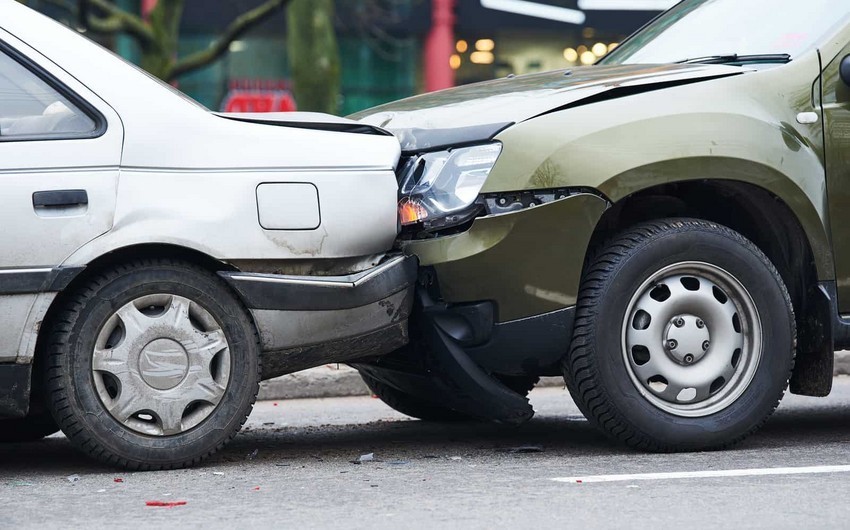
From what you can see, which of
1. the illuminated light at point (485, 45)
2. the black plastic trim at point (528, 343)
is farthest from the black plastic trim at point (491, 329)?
the illuminated light at point (485, 45)

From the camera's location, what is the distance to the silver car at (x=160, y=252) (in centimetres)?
457

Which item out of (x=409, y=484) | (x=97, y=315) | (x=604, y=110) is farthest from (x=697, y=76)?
(x=97, y=315)

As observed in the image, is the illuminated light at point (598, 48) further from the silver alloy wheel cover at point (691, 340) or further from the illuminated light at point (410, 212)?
the illuminated light at point (410, 212)

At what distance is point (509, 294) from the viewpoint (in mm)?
4902

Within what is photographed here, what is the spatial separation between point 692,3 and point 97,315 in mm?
3183

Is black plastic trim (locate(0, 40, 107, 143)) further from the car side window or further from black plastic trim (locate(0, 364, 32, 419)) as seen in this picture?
black plastic trim (locate(0, 364, 32, 419))

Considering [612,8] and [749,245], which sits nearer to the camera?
[749,245]

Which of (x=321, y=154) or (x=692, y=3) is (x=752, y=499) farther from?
(x=692, y=3)

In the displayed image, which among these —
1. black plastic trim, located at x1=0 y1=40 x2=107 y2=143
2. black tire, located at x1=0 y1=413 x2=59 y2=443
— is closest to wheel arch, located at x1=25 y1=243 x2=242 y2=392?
black plastic trim, located at x1=0 y1=40 x2=107 y2=143

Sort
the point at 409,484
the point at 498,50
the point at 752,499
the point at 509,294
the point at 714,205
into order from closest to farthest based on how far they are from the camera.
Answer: the point at 752,499 → the point at 409,484 → the point at 509,294 → the point at 714,205 → the point at 498,50

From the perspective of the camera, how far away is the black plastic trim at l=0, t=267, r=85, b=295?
4.51 meters

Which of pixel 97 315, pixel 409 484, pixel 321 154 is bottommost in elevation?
pixel 409 484

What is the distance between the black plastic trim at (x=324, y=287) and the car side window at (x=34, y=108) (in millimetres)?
704

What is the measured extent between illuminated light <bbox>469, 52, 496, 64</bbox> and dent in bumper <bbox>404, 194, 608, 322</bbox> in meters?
22.3
